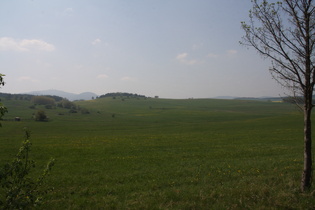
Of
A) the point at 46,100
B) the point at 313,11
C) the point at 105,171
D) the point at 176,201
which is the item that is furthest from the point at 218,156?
the point at 46,100

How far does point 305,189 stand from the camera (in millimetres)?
7793

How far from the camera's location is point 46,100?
134 meters

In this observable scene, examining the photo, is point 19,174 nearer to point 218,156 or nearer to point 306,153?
point 306,153

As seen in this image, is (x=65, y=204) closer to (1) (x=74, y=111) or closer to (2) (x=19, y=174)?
(2) (x=19, y=174)

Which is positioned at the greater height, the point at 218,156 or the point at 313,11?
the point at 313,11

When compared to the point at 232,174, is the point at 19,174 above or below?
above

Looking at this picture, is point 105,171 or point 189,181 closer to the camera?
point 189,181

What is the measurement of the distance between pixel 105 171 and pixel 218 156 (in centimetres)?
883

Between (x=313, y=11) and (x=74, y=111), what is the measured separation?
368 ft

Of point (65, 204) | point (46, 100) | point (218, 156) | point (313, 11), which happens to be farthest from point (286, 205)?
point (46, 100)

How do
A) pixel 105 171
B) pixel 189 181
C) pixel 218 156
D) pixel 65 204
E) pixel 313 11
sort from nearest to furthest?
1. pixel 313 11
2. pixel 65 204
3. pixel 189 181
4. pixel 105 171
5. pixel 218 156

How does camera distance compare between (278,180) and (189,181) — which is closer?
(278,180)

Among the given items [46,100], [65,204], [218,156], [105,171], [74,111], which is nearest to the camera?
[65,204]

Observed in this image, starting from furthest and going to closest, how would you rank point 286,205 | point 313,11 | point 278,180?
point 278,180
point 313,11
point 286,205
